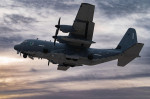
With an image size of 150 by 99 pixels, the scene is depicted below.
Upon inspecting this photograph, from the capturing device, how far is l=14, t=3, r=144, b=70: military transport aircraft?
41750mm

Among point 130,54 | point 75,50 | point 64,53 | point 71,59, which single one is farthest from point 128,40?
point 64,53

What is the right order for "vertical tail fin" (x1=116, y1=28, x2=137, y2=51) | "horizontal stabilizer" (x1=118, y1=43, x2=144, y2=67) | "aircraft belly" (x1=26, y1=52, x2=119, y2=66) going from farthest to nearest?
1. "vertical tail fin" (x1=116, y1=28, x2=137, y2=51)
2. "aircraft belly" (x1=26, y1=52, x2=119, y2=66)
3. "horizontal stabilizer" (x1=118, y1=43, x2=144, y2=67)

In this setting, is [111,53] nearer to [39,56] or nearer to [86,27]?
[86,27]

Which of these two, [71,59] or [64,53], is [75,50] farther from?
[64,53]

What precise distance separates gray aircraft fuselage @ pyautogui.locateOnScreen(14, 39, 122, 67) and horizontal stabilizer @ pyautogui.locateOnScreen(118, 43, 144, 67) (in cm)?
107

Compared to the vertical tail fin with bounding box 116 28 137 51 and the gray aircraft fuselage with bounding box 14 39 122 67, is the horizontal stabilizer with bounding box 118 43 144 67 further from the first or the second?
the vertical tail fin with bounding box 116 28 137 51

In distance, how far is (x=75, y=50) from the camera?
44.5 meters

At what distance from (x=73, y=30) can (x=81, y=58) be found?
17.5 feet

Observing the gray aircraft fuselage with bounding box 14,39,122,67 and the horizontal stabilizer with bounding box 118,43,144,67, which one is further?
the gray aircraft fuselage with bounding box 14,39,122,67

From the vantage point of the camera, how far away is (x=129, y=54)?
145 feet

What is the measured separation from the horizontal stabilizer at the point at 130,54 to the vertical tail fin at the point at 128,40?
2.41m

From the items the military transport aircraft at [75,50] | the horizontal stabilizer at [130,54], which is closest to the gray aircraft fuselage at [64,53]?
the military transport aircraft at [75,50]

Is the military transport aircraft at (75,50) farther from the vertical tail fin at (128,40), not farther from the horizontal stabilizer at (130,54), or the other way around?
the vertical tail fin at (128,40)

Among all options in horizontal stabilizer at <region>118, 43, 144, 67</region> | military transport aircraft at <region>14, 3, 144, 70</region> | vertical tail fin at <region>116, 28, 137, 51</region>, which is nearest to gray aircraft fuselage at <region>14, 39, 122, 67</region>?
military transport aircraft at <region>14, 3, 144, 70</region>
